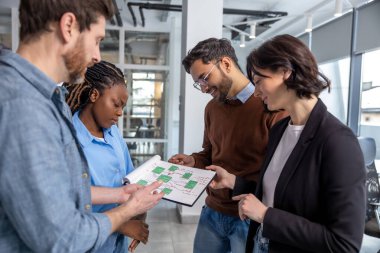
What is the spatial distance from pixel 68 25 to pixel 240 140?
0.98 meters

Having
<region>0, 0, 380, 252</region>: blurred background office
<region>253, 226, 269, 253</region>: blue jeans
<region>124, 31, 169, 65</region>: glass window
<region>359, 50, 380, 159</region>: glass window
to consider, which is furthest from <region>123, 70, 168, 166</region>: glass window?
<region>253, 226, 269, 253</region>: blue jeans

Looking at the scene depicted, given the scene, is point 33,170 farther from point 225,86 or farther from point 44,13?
point 225,86

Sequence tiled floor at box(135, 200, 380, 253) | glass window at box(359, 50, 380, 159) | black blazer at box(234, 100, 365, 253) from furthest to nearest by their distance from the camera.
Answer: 1. glass window at box(359, 50, 380, 159)
2. tiled floor at box(135, 200, 380, 253)
3. black blazer at box(234, 100, 365, 253)

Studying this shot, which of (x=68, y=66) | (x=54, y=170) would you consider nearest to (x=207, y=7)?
(x=68, y=66)

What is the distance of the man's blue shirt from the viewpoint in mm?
634

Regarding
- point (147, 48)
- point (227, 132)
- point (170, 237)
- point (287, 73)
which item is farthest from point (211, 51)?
point (147, 48)

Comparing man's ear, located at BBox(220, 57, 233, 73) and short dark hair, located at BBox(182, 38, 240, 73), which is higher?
short dark hair, located at BBox(182, 38, 240, 73)

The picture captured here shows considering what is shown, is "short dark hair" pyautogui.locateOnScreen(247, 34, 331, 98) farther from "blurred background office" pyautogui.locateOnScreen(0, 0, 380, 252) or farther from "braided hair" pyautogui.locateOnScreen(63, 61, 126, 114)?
"blurred background office" pyautogui.locateOnScreen(0, 0, 380, 252)

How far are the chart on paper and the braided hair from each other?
38 centimetres

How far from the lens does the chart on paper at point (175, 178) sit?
1270 millimetres

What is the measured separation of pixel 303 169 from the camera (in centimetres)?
100

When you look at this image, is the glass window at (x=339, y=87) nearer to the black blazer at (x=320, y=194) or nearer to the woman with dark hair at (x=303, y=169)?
the woman with dark hair at (x=303, y=169)

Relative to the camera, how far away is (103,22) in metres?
0.85

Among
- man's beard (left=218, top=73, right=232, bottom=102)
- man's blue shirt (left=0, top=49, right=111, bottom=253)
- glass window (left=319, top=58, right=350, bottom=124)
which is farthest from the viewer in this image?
glass window (left=319, top=58, right=350, bottom=124)
